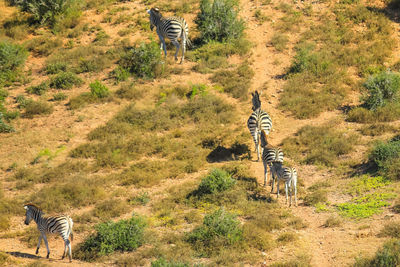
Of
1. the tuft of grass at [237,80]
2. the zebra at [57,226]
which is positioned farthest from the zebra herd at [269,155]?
the zebra at [57,226]

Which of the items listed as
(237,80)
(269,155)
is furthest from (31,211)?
(237,80)

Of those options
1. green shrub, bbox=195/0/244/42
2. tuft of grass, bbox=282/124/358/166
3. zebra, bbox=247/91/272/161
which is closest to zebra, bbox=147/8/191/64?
green shrub, bbox=195/0/244/42

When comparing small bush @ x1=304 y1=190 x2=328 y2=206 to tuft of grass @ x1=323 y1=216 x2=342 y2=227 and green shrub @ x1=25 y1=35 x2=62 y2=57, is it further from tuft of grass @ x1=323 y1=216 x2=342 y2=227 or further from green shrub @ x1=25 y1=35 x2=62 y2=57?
green shrub @ x1=25 y1=35 x2=62 y2=57

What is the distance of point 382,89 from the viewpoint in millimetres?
22828

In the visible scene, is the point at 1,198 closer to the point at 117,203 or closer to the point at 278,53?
the point at 117,203

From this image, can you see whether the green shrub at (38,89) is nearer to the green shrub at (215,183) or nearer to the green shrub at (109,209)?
the green shrub at (109,209)

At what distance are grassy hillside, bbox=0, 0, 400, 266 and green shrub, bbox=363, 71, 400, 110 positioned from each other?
2.4 inches

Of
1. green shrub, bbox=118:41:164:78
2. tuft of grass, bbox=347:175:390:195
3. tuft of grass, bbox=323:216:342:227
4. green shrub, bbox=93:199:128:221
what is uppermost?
green shrub, bbox=118:41:164:78

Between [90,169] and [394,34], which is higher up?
[394,34]

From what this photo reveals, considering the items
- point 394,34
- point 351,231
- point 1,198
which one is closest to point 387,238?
point 351,231

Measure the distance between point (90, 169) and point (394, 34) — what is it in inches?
732

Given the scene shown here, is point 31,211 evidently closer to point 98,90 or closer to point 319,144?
point 98,90

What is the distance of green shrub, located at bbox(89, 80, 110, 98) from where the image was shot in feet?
80.1

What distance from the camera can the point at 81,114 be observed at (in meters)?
23.5
